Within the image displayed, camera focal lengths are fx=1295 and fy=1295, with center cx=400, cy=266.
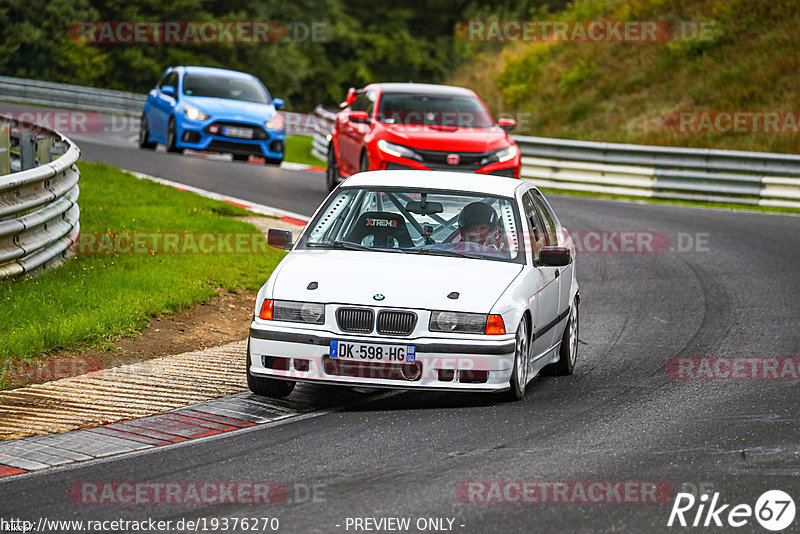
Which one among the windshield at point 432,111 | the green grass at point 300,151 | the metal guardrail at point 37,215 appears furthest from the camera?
the green grass at point 300,151

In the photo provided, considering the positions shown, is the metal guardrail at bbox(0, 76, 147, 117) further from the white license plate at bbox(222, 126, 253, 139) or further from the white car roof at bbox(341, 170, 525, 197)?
the white car roof at bbox(341, 170, 525, 197)

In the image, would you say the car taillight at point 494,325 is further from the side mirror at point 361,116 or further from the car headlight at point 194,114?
the car headlight at point 194,114

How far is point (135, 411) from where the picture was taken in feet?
26.2

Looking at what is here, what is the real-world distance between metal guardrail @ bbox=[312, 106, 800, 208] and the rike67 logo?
59.5 ft

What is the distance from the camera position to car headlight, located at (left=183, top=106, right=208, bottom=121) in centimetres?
2364

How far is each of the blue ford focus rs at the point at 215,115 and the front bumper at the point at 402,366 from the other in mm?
16051

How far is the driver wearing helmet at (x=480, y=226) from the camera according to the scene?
9148 mm

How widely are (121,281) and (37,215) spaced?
3.10 ft

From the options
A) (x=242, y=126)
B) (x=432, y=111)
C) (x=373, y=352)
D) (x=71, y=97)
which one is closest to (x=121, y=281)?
(x=373, y=352)

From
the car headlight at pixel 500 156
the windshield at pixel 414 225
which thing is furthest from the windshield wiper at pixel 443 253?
the car headlight at pixel 500 156

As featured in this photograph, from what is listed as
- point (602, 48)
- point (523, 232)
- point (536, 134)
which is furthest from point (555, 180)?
point (523, 232)

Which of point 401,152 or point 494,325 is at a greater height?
point 494,325

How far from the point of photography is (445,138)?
1820cm

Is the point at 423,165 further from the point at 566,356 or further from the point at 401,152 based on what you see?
the point at 566,356
